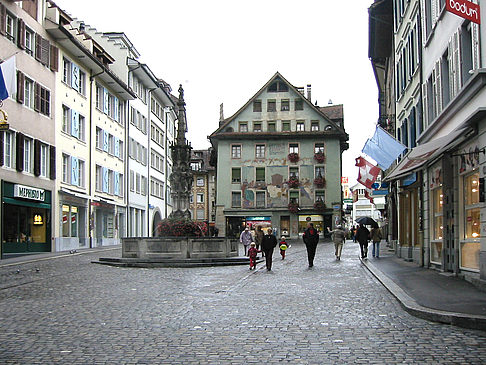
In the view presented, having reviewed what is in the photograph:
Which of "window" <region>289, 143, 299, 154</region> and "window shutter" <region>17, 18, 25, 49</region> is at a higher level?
"window shutter" <region>17, 18, 25, 49</region>

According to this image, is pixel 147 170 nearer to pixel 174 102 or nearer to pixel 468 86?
pixel 174 102

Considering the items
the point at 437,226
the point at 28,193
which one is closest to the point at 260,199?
the point at 28,193

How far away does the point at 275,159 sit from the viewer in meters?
65.8

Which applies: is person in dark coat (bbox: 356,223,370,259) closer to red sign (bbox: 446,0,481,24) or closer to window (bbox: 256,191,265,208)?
red sign (bbox: 446,0,481,24)

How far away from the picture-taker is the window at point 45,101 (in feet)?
112

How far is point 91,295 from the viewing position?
46.7 feet

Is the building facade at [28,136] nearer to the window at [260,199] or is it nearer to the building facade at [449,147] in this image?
the building facade at [449,147]

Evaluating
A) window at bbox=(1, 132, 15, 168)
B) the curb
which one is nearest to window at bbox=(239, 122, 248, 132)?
window at bbox=(1, 132, 15, 168)

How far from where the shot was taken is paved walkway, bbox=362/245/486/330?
9.80 metres

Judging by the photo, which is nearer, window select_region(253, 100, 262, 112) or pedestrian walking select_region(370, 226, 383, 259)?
pedestrian walking select_region(370, 226, 383, 259)

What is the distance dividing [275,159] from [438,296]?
53.4 m

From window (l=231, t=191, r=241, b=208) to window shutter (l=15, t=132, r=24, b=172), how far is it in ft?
115

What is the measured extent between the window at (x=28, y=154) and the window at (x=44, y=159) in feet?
4.38

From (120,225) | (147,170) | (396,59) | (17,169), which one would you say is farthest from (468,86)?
(147,170)
